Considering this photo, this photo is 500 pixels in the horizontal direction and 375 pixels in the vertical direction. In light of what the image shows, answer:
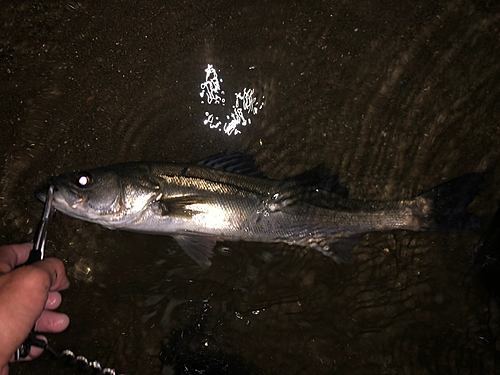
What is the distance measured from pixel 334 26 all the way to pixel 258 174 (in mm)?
1722

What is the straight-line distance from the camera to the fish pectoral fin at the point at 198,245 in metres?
3.17

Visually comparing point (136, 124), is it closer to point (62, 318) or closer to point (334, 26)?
point (62, 318)

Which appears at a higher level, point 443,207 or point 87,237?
point 443,207

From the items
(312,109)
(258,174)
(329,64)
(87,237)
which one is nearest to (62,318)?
(87,237)

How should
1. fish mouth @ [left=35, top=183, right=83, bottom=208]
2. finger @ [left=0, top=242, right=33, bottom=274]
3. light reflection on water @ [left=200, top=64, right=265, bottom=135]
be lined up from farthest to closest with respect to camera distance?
light reflection on water @ [left=200, top=64, right=265, bottom=135], fish mouth @ [left=35, top=183, right=83, bottom=208], finger @ [left=0, top=242, right=33, bottom=274]

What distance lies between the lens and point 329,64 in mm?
3371

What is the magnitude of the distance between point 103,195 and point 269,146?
171 centimetres

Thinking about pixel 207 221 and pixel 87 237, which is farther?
pixel 87 237

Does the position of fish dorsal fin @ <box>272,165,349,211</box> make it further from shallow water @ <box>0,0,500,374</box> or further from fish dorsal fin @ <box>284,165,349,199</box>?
shallow water @ <box>0,0,500,374</box>

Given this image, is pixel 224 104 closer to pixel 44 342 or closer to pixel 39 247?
pixel 39 247

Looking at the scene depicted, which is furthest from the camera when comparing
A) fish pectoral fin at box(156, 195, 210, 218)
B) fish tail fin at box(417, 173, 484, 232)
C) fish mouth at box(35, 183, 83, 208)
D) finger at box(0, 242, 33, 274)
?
fish tail fin at box(417, 173, 484, 232)

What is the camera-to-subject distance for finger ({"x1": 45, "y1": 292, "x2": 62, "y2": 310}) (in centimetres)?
314

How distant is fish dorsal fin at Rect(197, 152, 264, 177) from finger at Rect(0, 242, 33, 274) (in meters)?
1.80

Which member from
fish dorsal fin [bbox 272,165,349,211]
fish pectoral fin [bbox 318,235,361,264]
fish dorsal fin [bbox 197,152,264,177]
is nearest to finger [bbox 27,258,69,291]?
fish dorsal fin [bbox 197,152,264,177]
